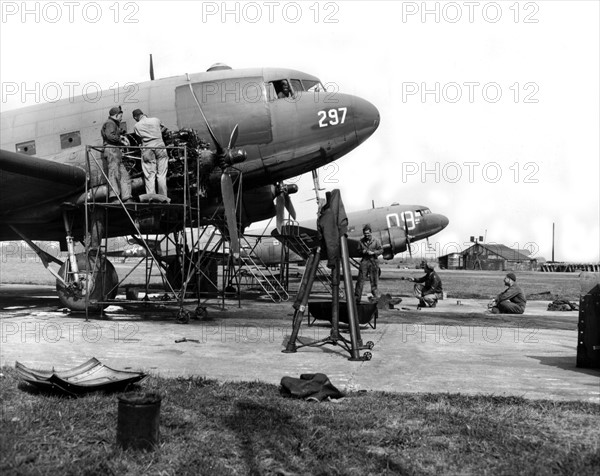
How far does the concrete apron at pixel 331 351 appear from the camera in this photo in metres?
5.97

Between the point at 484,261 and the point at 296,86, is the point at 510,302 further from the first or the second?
the point at 484,261

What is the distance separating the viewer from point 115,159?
11602 mm

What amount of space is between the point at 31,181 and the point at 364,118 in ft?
26.0

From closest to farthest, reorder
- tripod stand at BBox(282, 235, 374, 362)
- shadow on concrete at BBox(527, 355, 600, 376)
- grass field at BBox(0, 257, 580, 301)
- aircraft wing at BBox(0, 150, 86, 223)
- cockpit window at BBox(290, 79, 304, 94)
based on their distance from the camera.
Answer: shadow on concrete at BBox(527, 355, 600, 376), tripod stand at BBox(282, 235, 374, 362), aircraft wing at BBox(0, 150, 86, 223), cockpit window at BBox(290, 79, 304, 94), grass field at BBox(0, 257, 580, 301)

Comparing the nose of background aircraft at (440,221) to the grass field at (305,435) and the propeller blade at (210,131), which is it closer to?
the propeller blade at (210,131)

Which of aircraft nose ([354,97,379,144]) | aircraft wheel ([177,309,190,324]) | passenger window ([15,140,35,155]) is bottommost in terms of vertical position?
aircraft wheel ([177,309,190,324])

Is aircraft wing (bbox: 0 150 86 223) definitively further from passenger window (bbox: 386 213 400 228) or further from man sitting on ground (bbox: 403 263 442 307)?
passenger window (bbox: 386 213 400 228)

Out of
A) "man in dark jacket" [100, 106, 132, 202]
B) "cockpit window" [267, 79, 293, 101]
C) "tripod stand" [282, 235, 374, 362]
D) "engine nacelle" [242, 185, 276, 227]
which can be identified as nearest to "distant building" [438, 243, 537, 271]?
"engine nacelle" [242, 185, 276, 227]

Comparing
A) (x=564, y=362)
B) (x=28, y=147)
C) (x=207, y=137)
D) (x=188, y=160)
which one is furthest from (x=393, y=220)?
(x=564, y=362)

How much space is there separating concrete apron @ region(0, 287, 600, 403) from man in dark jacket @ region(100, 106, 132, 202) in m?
2.62

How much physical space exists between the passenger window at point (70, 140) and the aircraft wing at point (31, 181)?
1.89m

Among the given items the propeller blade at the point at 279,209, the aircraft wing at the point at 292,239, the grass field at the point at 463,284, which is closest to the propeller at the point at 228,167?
the aircraft wing at the point at 292,239

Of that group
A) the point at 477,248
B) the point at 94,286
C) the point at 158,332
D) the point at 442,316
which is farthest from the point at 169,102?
the point at 477,248

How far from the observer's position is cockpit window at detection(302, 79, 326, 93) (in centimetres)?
1483
